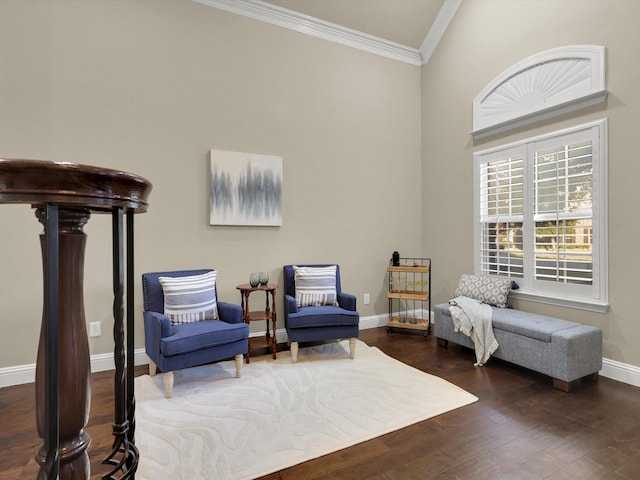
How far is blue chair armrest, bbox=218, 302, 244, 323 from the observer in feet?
10.3

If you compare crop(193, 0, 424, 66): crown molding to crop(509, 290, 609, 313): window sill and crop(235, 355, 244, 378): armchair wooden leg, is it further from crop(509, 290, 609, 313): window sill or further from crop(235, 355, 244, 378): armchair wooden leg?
crop(235, 355, 244, 378): armchair wooden leg

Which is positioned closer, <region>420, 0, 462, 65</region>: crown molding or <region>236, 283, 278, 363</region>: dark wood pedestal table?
<region>236, 283, 278, 363</region>: dark wood pedestal table

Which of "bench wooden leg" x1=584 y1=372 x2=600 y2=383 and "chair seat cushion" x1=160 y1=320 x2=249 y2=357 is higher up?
"chair seat cushion" x1=160 y1=320 x2=249 y2=357

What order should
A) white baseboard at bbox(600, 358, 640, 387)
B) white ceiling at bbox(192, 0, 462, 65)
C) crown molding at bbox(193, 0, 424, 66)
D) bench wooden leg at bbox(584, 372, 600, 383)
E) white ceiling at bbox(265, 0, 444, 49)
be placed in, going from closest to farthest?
white baseboard at bbox(600, 358, 640, 387)
bench wooden leg at bbox(584, 372, 600, 383)
crown molding at bbox(193, 0, 424, 66)
white ceiling at bbox(192, 0, 462, 65)
white ceiling at bbox(265, 0, 444, 49)

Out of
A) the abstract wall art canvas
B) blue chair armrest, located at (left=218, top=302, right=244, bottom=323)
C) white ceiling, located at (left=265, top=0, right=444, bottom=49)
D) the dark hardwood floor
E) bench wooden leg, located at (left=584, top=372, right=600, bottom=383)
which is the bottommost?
the dark hardwood floor

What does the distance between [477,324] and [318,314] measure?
1506 millimetres

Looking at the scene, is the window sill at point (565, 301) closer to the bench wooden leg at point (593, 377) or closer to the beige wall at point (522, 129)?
the beige wall at point (522, 129)

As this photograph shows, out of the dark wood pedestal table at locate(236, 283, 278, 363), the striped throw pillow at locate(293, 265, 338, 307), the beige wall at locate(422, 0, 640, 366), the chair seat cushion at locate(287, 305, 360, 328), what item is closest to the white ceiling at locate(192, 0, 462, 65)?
the beige wall at locate(422, 0, 640, 366)

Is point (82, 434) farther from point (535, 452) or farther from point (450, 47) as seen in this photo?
point (450, 47)

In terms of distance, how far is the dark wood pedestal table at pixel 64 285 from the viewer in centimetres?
58

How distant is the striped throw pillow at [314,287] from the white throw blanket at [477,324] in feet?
4.09

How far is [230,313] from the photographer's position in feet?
10.4

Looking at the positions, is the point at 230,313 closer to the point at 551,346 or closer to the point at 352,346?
the point at 352,346

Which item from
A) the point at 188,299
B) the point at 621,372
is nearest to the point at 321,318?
the point at 188,299
